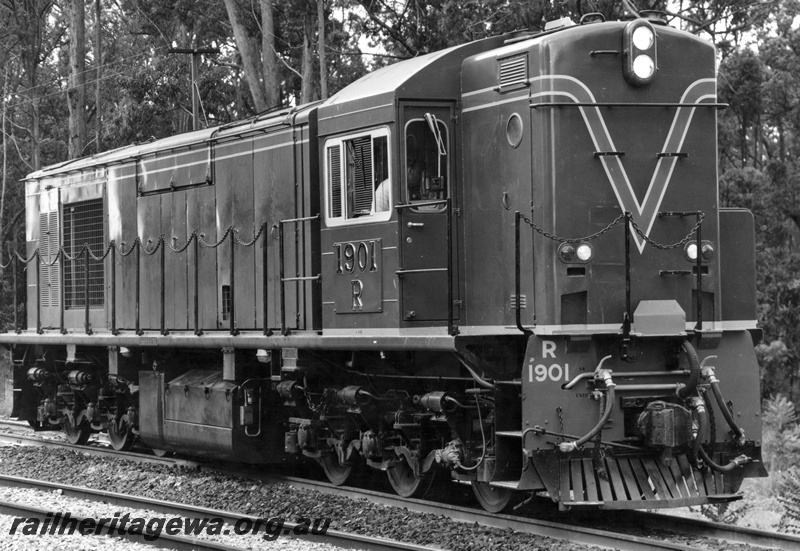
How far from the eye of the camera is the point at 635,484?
30.4 ft

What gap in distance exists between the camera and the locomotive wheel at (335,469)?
12.2 metres

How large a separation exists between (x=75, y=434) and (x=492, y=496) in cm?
913

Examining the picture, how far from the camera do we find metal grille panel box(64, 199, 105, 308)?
16703 mm

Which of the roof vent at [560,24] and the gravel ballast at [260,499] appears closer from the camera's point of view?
the gravel ballast at [260,499]

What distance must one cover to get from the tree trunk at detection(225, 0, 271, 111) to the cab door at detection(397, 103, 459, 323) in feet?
51.0

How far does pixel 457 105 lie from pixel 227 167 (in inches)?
164

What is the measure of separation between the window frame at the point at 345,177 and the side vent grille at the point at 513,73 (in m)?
1.18

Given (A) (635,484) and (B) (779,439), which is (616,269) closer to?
(A) (635,484)

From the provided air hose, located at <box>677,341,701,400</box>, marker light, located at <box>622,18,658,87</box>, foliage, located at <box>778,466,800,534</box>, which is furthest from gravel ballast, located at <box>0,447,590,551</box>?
marker light, located at <box>622,18,658,87</box>

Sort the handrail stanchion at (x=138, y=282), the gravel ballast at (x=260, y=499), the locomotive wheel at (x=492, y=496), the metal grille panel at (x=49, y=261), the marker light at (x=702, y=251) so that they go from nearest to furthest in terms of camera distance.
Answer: the gravel ballast at (x=260, y=499)
the marker light at (x=702, y=251)
the locomotive wheel at (x=492, y=496)
the handrail stanchion at (x=138, y=282)
the metal grille panel at (x=49, y=261)

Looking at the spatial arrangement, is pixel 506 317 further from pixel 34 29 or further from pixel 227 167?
pixel 34 29

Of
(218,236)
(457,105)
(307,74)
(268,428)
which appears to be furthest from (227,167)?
(307,74)

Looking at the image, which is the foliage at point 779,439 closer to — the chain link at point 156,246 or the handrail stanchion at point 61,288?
Result: the chain link at point 156,246

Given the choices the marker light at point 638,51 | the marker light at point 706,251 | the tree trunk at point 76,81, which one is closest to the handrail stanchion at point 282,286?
the marker light at point 638,51
